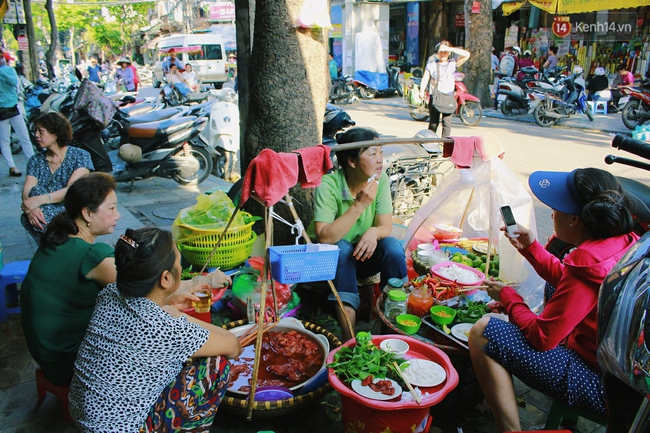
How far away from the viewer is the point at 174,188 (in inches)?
288

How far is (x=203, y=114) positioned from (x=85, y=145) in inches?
73.6

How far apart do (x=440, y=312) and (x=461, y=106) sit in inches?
406

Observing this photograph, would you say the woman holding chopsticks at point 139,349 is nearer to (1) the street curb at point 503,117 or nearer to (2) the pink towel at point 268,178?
(2) the pink towel at point 268,178

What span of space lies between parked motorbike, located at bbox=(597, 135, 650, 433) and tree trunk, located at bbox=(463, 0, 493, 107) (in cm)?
1396

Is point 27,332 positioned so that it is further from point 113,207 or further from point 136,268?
point 136,268

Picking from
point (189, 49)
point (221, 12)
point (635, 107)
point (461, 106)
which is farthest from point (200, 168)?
point (221, 12)

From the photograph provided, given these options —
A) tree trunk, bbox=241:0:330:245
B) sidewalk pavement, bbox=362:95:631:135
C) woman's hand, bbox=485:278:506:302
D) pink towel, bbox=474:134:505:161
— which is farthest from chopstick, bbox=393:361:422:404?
sidewalk pavement, bbox=362:95:631:135

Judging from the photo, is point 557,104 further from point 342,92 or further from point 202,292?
point 202,292

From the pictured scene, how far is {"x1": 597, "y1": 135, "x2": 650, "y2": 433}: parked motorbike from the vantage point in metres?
1.18

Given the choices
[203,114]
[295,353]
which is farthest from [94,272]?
[203,114]

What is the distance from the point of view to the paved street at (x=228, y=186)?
2.57 metres

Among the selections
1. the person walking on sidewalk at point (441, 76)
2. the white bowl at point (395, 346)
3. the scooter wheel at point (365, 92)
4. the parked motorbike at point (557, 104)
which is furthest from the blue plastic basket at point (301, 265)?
the scooter wheel at point (365, 92)

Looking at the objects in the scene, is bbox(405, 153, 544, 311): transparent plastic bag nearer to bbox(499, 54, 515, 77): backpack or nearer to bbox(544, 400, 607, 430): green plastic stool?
bbox(544, 400, 607, 430): green plastic stool

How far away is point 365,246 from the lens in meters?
3.12
